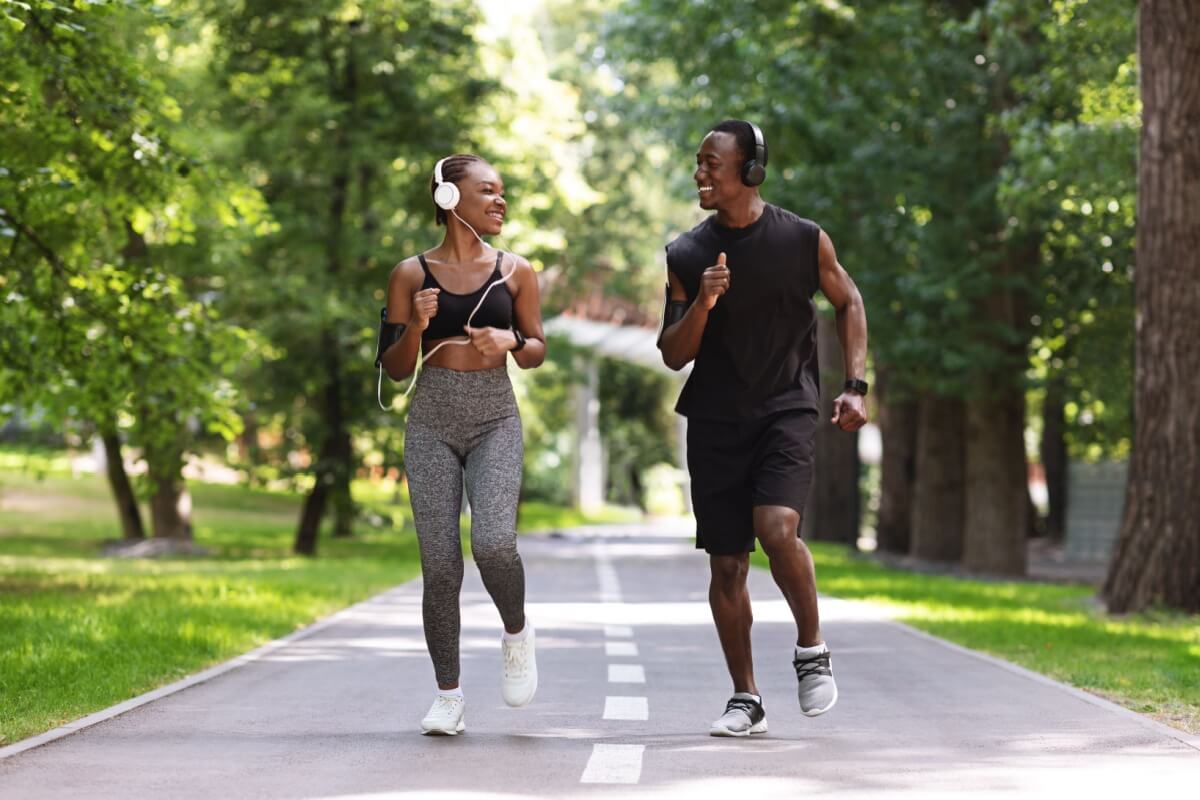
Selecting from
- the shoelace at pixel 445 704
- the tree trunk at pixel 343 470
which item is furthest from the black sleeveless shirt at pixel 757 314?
the tree trunk at pixel 343 470

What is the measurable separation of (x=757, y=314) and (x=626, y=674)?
313cm

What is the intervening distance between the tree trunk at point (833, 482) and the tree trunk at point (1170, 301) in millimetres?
17567

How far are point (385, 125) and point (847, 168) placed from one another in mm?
5965

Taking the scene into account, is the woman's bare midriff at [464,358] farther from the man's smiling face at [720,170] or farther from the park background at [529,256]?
the park background at [529,256]

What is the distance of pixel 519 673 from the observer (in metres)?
7.24

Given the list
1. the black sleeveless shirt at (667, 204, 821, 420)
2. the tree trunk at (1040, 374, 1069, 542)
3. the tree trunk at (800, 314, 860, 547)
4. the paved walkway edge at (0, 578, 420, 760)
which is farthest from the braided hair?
the tree trunk at (1040, 374, 1069, 542)

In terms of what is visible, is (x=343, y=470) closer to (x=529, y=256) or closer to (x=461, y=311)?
(x=529, y=256)

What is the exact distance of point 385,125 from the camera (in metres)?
25.5

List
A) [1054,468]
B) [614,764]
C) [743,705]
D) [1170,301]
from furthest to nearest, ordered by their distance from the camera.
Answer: [1054,468], [1170,301], [743,705], [614,764]

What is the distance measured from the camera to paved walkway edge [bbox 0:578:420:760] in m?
6.95

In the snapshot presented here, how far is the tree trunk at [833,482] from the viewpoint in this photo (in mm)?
33750

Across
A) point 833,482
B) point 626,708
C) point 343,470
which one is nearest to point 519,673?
point 626,708

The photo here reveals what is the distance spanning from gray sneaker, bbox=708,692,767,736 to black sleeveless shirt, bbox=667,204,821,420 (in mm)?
1062

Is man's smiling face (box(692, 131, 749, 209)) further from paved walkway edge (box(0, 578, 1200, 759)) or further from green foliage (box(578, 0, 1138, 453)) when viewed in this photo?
green foliage (box(578, 0, 1138, 453))
